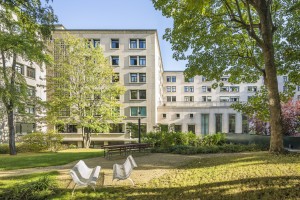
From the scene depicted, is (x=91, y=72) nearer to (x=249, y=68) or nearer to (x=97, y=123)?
(x=97, y=123)

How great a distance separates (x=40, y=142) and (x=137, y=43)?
22862mm

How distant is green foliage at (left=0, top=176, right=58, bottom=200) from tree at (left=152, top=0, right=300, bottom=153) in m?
10.5

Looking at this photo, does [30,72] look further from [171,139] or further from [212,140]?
[212,140]

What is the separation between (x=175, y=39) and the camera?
15070 mm

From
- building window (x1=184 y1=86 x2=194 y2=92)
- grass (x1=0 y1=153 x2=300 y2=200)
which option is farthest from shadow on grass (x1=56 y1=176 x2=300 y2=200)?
building window (x1=184 y1=86 x2=194 y2=92)

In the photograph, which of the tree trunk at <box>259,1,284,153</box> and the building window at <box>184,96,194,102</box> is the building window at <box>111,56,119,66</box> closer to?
the building window at <box>184,96,194,102</box>

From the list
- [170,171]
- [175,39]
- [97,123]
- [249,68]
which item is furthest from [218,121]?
[170,171]

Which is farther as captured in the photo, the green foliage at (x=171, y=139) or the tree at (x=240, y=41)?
the green foliage at (x=171, y=139)

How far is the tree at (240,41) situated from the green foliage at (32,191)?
10.5m

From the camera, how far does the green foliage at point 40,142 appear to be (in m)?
24.0

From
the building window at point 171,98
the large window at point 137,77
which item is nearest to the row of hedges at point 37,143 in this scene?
the large window at point 137,77

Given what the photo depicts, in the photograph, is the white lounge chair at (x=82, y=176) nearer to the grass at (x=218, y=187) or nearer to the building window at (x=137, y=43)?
the grass at (x=218, y=187)

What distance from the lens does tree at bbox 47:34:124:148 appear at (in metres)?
29.6

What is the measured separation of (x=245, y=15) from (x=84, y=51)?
20214 millimetres
